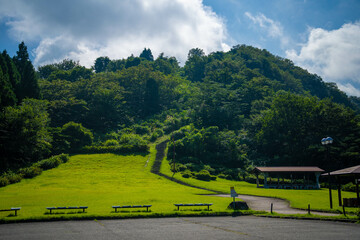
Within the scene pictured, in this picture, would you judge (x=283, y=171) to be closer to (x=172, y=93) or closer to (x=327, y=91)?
(x=172, y=93)

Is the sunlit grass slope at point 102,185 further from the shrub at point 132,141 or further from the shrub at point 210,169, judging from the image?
the shrub at point 210,169

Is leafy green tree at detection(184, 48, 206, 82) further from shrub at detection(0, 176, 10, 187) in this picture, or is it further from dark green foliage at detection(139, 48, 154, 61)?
shrub at detection(0, 176, 10, 187)

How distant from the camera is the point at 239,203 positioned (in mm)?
20875

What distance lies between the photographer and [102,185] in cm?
4022

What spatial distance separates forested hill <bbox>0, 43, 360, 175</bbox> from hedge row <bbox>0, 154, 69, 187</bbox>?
3897 mm

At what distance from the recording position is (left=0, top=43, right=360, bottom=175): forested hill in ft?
184

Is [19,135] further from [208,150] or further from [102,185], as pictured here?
[208,150]

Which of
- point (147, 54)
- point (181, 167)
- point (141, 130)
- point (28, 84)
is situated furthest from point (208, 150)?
point (147, 54)

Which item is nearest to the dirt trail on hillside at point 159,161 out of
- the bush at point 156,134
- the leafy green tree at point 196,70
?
the bush at point 156,134

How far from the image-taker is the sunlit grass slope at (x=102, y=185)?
27.1m

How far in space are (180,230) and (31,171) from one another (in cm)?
4066

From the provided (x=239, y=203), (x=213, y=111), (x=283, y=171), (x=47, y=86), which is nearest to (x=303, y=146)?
(x=283, y=171)

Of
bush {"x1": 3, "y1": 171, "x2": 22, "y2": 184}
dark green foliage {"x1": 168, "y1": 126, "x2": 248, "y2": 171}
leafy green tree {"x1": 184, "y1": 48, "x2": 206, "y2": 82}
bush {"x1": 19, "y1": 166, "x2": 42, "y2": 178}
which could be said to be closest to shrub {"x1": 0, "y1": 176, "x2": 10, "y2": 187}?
bush {"x1": 3, "y1": 171, "x2": 22, "y2": 184}

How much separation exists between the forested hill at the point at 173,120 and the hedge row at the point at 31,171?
3897 millimetres
